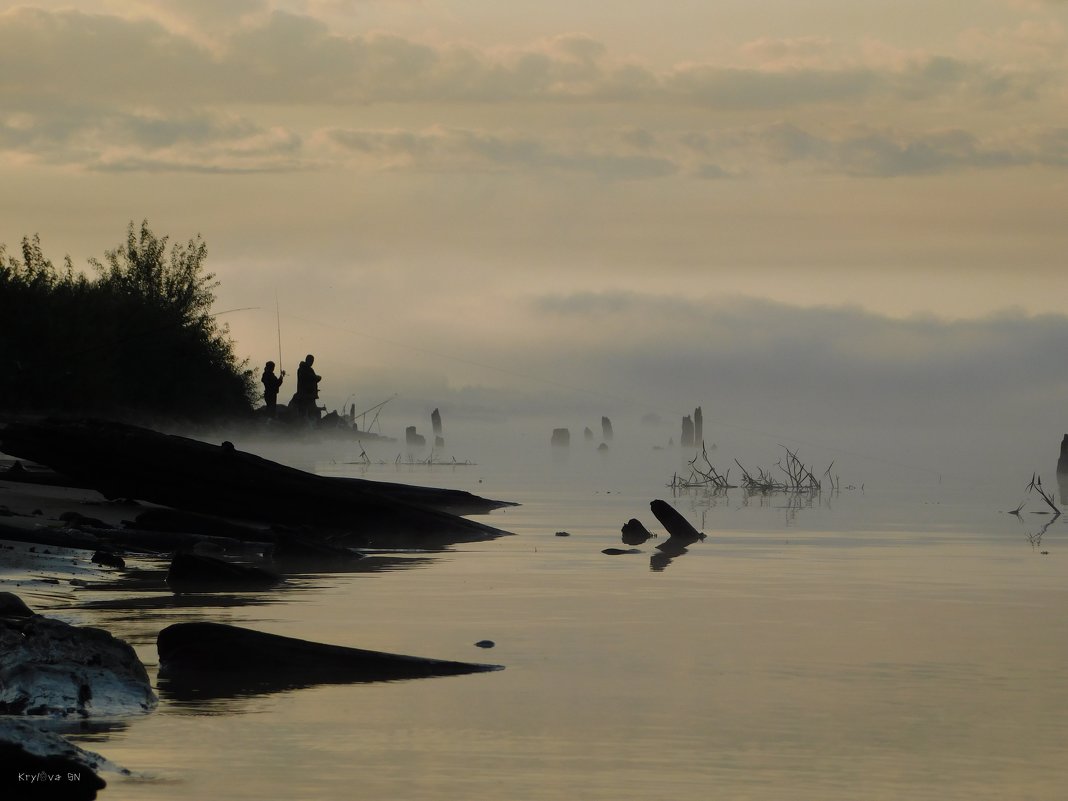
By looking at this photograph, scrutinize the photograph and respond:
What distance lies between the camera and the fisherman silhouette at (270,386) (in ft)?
266

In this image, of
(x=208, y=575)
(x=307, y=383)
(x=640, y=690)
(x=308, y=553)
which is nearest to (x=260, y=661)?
(x=640, y=690)

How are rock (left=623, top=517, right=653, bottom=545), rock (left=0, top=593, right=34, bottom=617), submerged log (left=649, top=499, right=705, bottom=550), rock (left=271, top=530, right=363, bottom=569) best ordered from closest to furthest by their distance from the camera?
rock (left=0, top=593, right=34, bottom=617) → rock (left=271, top=530, right=363, bottom=569) → rock (left=623, top=517, right=653, bottom=545) → submerged log (left=649, top=499, right=705, bottom=550)

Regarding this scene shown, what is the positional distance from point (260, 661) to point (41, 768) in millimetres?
3642

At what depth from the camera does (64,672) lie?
9.54m

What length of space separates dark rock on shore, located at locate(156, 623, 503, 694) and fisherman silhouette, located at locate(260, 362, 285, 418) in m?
69.6

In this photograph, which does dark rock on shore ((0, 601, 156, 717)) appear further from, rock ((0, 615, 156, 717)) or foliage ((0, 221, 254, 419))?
foliage ((0, 221, 254, 419))

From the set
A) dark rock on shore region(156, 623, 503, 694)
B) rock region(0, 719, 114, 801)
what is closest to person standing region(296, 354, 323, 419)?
dark rock on shore region(156, 623, 503, 694)

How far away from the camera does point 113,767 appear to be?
317 inches

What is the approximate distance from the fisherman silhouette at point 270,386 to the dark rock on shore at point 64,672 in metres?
71.0

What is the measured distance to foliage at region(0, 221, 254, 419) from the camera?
64.3 meters

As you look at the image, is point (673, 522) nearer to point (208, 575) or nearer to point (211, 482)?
point (211, 482)

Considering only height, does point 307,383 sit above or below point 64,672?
above

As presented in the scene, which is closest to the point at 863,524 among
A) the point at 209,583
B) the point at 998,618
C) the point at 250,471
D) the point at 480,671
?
the point at 250,471

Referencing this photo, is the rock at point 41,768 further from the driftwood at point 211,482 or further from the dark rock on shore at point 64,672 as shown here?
the driftwood at point 211,482
